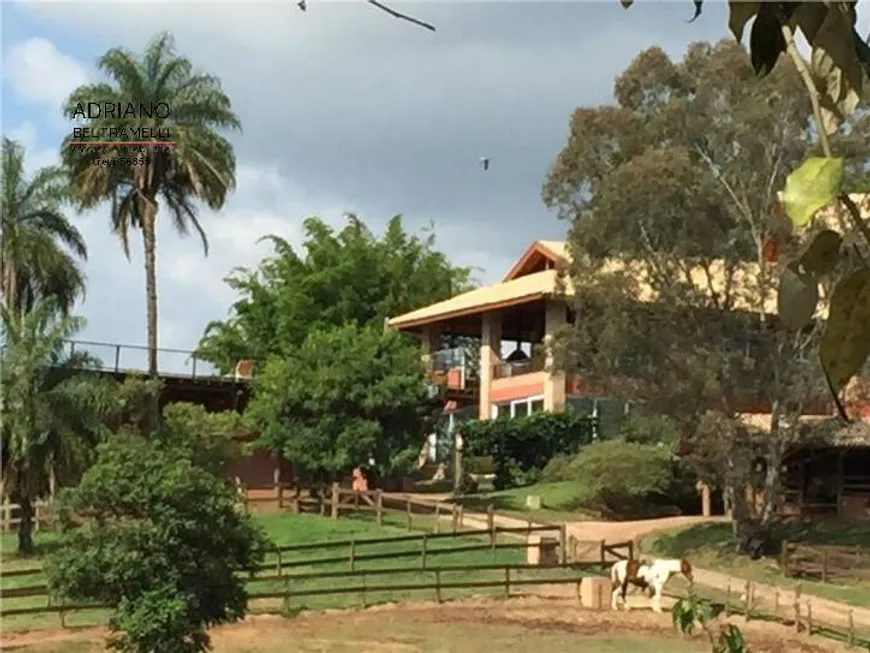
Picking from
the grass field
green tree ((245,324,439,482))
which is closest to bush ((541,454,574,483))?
green tree ((245,324,439,482))

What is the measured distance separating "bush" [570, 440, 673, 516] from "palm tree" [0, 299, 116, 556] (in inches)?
408

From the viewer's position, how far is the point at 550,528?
78.9ft

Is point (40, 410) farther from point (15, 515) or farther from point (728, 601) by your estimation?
point (728, 601)

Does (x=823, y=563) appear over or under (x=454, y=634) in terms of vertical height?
over

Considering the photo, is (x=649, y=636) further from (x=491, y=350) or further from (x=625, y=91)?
(x=491, y=350)

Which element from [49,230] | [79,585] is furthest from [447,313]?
[79,585]

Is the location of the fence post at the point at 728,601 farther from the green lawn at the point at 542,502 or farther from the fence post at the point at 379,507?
the fence post at the point at 379,507

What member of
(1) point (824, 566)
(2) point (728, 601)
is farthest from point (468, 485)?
(2) point (728, 601)

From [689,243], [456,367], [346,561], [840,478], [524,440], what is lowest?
[346,561]

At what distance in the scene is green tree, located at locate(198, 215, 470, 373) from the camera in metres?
42.2

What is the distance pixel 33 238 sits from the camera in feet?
116

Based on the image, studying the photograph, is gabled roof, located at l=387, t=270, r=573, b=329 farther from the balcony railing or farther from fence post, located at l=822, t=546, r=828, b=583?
fence post, located at l=822, t=546, r=828, b=583

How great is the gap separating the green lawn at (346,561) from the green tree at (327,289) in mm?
13241

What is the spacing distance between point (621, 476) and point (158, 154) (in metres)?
14.3
